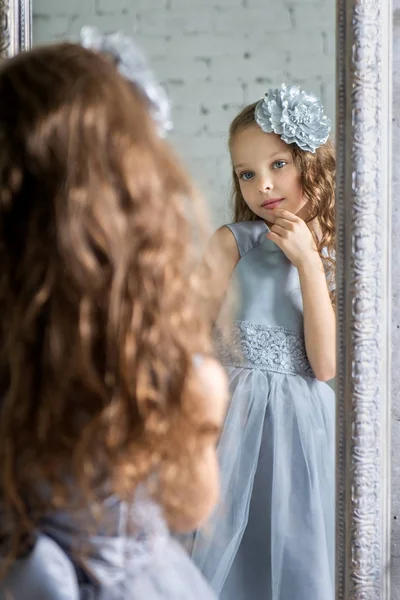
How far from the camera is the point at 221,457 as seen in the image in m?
0.97

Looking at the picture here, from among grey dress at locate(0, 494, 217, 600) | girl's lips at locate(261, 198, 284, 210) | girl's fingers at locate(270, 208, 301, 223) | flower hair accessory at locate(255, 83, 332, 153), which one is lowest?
grey dress at locate(0, 494, 217, 600)

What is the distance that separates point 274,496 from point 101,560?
36 centimetres

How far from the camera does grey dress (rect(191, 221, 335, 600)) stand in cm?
98

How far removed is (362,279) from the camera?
100cm

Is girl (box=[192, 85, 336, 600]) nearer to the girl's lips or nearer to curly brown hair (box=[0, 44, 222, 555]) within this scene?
the girl's lips

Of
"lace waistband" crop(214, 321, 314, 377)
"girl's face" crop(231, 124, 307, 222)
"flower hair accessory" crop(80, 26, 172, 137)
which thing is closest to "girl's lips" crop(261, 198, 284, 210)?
"girl's face" crop(231, 124, 307, 222)

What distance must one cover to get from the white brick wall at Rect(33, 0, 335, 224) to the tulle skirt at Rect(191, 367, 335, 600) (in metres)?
0.23

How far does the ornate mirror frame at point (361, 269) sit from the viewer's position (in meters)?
0.99

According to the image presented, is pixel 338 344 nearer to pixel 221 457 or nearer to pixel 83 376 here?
pixel 221 457

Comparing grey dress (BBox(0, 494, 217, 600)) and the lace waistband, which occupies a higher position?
the lace waistband

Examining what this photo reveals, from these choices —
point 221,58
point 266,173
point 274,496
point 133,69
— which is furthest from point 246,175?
point 274,496

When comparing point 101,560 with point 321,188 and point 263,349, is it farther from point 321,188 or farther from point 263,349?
point 321,188

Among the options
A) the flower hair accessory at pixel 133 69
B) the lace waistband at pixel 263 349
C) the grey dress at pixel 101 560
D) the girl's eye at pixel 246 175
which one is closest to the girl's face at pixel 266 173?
the girl's eye at pixel 246 175

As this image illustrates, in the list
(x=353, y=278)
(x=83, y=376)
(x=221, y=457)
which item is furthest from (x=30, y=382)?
Result: (x=353, y=278)
